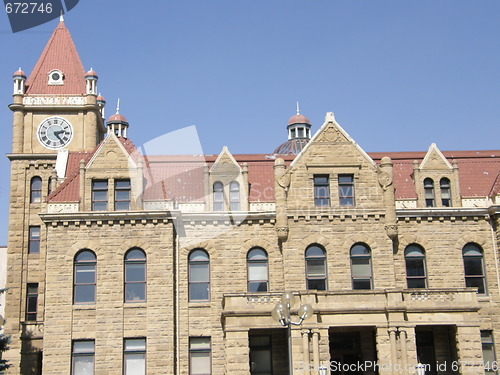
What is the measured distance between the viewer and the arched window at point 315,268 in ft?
104

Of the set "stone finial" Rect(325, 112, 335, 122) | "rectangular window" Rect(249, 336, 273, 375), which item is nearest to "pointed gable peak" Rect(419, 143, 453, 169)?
"stone finial" Rect(325, 112, 335, 122)

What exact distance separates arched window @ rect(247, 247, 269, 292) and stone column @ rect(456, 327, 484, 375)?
8549mm

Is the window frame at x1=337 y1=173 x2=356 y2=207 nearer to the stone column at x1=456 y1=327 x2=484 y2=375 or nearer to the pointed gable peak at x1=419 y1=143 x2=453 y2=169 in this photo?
the pointed gable peak at x1=419 y1=143 x2=453 y2=169

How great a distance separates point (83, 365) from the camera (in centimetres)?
3034

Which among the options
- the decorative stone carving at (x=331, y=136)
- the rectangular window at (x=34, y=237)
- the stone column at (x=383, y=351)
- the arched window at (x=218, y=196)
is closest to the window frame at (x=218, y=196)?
the arched window at (x=218, y=196)

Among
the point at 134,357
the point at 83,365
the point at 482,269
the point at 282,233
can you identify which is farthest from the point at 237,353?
the point at 482,269

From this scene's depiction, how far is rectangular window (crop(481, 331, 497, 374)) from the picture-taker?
31500 mm

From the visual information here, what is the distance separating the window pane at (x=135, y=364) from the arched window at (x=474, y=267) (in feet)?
48.8

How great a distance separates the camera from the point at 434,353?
1246 inches

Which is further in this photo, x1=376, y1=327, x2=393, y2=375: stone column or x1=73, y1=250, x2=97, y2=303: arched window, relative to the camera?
x1=73, y1=250, x2=97, y2=303: arched window

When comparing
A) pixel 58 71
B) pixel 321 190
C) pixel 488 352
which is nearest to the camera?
pixel 488 352

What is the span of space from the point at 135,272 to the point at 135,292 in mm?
879

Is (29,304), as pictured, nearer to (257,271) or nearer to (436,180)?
(257,271)

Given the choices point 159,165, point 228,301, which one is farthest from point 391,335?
point 159,165
